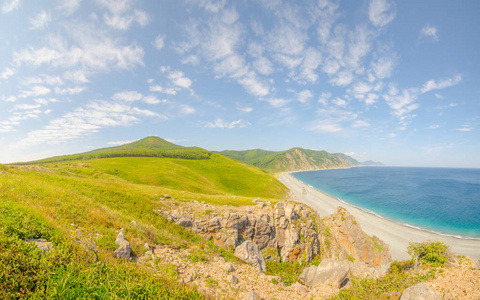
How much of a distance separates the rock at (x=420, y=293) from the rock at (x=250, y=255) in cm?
1219

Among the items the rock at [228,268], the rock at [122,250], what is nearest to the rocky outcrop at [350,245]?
the rock at [228,268]

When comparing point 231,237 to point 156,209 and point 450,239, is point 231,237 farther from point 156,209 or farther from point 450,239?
point 450,239

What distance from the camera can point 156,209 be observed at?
2256cm

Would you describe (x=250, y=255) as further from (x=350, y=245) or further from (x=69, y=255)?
(x=350, y=245)

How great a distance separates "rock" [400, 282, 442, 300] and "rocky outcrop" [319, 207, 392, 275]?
2036 centimetres

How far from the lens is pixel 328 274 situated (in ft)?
49.4

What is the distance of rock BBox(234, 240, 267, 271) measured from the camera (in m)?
18.4

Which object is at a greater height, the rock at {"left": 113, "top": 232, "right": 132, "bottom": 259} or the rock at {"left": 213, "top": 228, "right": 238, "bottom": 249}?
the rock at {"left": 113, "top": 232, "right": 132, "bottom": 259}

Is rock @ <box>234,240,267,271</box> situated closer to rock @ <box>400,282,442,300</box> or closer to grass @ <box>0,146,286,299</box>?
grass @ <box>0,146,286,299</box>

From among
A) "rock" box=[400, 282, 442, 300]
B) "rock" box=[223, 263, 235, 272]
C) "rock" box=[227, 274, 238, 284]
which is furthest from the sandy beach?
"rock" box=[227, 274, 238, 284]

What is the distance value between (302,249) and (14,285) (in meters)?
28.4

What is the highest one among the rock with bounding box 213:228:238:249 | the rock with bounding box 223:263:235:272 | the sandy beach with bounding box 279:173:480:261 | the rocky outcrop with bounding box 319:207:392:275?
the rock with bounding box 223:263:235:272

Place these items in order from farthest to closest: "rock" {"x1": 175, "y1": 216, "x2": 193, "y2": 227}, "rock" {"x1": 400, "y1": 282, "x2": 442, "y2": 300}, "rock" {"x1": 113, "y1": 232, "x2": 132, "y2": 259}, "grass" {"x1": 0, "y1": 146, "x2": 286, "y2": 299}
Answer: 1. "rock" {"x1": 175, "y1": 216, "x2": 193, "y2": 227}
2. "rock" {"x1": 113, "y1": 232, "x2": 132, "y2": 259}
3. "rock" {"x1": 400, "y1": 282, "x2": 442, "y2": 300}
4. "grass" {"x1": 0, "y1": 146, "x2": 286, "y2": 299}

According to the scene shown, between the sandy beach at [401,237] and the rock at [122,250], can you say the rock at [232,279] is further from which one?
the sandy beach at [401,237]
